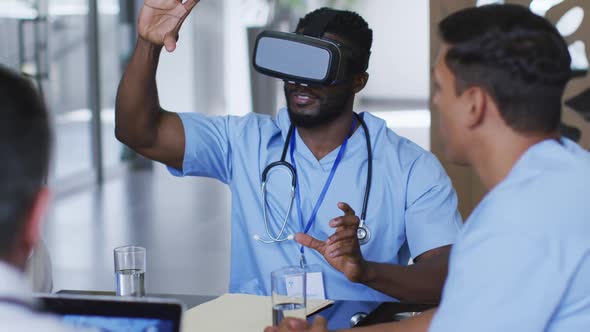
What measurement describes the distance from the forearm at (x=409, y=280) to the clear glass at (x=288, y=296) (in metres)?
0.38

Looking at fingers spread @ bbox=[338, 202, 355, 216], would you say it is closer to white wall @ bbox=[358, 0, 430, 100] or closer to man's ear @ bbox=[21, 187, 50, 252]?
man's ear @ bbox=[21, 187, 50, 252]

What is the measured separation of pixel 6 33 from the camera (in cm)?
645

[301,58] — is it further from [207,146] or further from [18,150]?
[18,150]

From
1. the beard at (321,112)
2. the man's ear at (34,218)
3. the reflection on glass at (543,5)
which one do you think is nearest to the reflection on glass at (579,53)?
the reflection on glass at (543,5)

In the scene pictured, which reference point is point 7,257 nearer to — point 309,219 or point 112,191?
point 309,219

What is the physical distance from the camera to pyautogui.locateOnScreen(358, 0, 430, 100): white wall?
6855 mm

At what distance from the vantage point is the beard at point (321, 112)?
237 cm

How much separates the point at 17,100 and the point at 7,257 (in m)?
0.14

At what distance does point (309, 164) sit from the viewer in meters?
2.42

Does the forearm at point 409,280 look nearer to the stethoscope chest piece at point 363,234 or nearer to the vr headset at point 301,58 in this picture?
the stethoscope chest piece at point 363,234

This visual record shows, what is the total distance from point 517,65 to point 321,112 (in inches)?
41.7

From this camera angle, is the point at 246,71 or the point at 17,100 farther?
the point at 246,71

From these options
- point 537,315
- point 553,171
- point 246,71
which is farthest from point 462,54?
point 246,71

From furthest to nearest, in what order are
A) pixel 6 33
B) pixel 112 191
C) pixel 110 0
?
pixel 110 0, pixel 112 191, pixel 6 33
